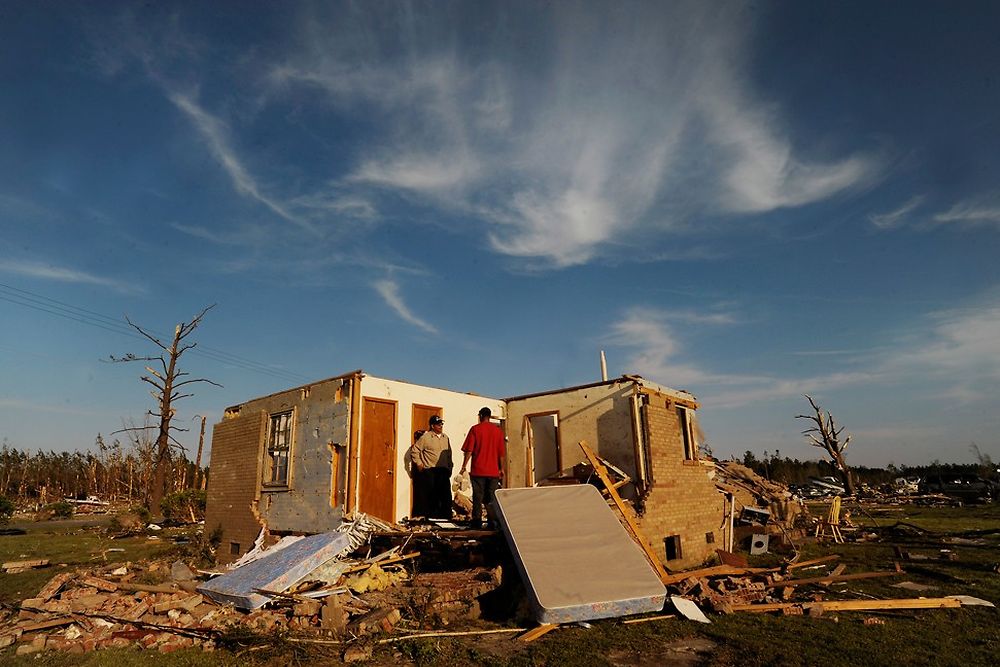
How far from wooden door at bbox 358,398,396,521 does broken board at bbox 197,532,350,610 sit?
4.78 feet

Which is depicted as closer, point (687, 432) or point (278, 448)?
point (687, 432)

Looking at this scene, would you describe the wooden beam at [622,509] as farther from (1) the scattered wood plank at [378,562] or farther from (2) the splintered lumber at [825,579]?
(1) the scattered wood plank at [378,562]

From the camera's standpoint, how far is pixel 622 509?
32.9 ft

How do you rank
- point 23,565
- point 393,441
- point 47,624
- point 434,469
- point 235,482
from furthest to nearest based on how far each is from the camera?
1. point 235,482
2. point 23,565
3. point 393,441
4. point 434,469
5. point 47,624

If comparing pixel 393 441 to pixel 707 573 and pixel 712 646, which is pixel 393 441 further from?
pixel 712 646

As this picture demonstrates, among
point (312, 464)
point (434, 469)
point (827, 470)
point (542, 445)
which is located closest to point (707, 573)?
point (434, 469)

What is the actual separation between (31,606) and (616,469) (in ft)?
32.4

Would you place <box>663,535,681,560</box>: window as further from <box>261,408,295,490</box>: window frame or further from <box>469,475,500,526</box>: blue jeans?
<box>261,408,295,490</box>: window frame

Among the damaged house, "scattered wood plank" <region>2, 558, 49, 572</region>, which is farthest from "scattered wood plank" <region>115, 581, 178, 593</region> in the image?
"scattered wood plank" <region>2, 558, 49, 572</region>

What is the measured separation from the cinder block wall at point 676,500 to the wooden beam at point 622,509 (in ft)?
2.09

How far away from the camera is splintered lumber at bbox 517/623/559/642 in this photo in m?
6.15

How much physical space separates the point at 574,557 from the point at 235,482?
10.3 m

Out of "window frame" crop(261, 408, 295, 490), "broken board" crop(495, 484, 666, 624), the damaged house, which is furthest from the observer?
"window frame" crop(261, 408, 295, 490)

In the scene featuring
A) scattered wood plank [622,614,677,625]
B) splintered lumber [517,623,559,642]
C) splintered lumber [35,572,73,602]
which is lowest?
scattered wood plank [622,614,677,625]
